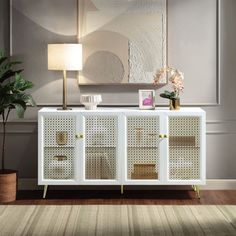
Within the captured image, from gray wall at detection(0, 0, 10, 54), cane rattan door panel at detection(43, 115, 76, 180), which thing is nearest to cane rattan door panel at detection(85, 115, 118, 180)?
cane rattan door panel at detection(43, 115, 76, 180)

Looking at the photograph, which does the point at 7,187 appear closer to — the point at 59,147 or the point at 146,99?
the point at 59,147

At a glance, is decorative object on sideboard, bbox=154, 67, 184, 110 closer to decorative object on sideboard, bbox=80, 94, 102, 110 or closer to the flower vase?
the flower vase

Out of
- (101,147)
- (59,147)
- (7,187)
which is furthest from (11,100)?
(101,147)

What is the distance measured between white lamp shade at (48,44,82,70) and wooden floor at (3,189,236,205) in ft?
3.18

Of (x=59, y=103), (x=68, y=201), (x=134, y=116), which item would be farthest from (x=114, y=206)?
(x=59, y=103)

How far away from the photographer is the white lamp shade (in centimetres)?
502

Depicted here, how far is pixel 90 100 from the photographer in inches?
200

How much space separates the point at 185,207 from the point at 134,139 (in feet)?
2.13

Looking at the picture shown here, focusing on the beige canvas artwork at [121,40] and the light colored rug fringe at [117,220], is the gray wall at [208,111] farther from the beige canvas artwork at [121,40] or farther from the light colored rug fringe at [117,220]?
the light colored rug fringe at [117,220]

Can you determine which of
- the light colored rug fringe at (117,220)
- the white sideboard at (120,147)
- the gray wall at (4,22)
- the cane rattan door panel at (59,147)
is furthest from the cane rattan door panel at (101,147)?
the gray wall at (4,22)

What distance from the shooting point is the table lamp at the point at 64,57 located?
5.02 m

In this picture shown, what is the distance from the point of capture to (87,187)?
17.7 ft

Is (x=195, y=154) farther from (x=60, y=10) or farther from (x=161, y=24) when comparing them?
(x=60, y=10)

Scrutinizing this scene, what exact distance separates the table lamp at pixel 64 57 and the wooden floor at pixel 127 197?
96 cm
